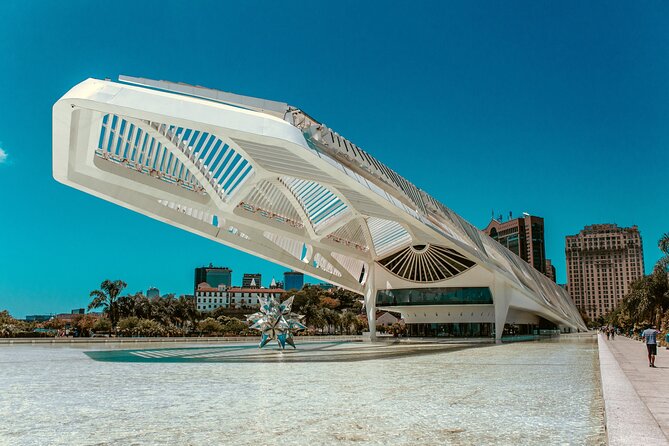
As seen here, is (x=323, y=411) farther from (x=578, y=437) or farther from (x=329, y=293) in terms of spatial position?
(x=329, y=293)

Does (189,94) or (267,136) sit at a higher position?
(189,94)

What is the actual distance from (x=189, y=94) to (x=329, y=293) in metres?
84.7

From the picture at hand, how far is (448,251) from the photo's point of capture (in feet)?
139

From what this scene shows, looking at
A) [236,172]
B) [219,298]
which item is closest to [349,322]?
[236,172]

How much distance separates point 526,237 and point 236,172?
486ft

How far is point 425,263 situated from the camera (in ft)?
145

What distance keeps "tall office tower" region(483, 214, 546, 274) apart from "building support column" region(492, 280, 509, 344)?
393ft

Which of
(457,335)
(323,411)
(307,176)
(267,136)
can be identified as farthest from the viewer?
(457,335)

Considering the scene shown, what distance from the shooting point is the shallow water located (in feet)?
19.7

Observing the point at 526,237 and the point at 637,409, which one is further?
the point at 526,237

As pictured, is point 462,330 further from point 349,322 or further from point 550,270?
point 550,270

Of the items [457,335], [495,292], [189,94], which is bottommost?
[457,335]

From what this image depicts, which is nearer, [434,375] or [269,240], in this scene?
[434,375]

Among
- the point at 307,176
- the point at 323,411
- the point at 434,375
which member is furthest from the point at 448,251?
the point at 323,411
